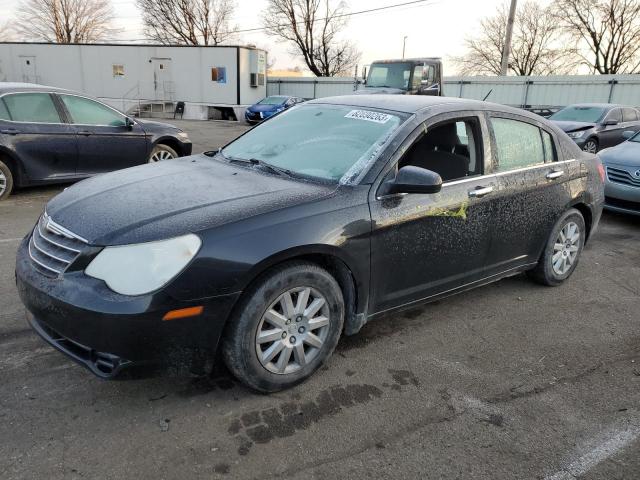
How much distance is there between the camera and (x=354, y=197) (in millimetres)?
2996

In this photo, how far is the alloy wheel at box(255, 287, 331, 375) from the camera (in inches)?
107

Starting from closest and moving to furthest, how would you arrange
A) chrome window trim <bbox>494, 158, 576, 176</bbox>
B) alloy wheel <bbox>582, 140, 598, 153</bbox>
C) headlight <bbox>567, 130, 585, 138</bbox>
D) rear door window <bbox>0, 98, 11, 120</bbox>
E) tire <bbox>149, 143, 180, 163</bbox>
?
1. chrome window trim <bbox>494, 158, 576, 176</bbox>
2. rear door window <bbox>0, 98, 11, 120</bbox>
3. tire <bbox>149, 143, 180, 163</bbox>
4. headlight <bbox>567, 130, 585, 138</bbox>
5. alloy wheel <bbox>582, 140, 598, 153</bbox>

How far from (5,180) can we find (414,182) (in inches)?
246

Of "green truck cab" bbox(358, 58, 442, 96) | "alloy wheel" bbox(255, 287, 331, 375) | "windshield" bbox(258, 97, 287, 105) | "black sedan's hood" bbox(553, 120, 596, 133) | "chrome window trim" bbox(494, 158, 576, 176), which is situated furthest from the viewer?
"windshield" bbox(258, 97, 287, 105)

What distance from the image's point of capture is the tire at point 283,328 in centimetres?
263

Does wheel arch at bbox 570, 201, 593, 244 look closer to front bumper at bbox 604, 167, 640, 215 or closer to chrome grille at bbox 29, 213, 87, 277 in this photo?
front bumper at bbox 604, 167, 640, 215

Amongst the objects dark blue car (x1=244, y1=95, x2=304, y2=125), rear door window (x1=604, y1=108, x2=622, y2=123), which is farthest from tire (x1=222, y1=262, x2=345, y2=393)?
dark blue car (x1=244, y1=95, x2=304, y2=125)

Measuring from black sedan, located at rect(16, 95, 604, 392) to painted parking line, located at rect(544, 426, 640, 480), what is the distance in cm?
131

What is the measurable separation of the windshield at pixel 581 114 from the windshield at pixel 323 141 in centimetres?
1186

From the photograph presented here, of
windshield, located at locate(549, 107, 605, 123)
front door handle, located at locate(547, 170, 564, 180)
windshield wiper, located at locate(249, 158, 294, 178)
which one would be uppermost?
windshield, located at locate(549, 107, 605, 123)

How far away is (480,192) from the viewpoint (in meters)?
3.61

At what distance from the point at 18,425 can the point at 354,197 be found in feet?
6.83

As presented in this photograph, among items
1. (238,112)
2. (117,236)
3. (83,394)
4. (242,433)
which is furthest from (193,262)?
(238,112)

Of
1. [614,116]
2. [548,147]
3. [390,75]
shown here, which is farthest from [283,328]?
[614,116]
